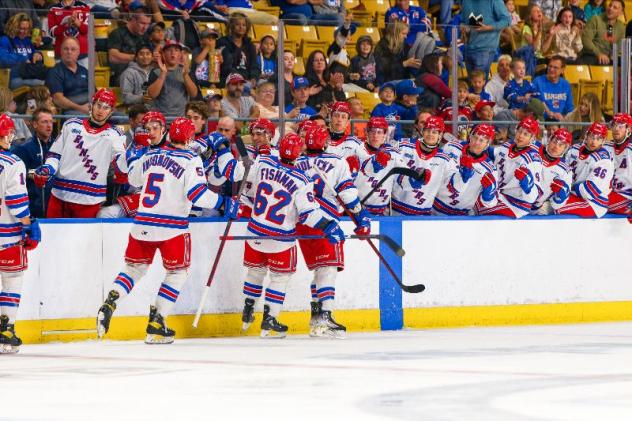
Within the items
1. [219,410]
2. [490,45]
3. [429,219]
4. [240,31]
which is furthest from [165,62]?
[219,410]

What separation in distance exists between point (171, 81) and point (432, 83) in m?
2.34

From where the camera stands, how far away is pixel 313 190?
10.5m

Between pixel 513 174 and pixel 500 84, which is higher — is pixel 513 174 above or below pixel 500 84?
below

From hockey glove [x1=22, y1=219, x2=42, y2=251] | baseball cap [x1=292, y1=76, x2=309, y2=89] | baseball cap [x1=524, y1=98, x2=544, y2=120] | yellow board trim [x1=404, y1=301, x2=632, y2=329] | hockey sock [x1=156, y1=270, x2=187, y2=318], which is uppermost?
baseball cap [x1=292, y1=76, x2=309, y2=89]

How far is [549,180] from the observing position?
12.0 metres

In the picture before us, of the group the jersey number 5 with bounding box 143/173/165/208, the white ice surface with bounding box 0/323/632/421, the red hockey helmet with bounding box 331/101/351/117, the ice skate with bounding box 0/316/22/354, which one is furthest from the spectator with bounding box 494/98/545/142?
the ice skate with bounding box 0/316/22/354

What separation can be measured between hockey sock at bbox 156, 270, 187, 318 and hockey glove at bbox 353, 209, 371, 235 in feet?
4.69

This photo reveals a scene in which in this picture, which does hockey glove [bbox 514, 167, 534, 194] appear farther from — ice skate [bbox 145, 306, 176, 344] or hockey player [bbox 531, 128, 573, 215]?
ice skate [bbox 145, 306, 176, 344]

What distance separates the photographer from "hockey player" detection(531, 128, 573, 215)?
1196 cm

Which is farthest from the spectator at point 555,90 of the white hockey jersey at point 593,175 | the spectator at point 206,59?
the spectator at point 206,59

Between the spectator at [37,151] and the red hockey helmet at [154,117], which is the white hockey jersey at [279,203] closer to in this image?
the red hockey helmet at [154,117]

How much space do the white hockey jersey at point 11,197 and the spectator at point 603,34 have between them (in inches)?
239

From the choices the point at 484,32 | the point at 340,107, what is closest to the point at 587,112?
the point at 484,32

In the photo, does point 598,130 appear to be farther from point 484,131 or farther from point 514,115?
point 484,131
